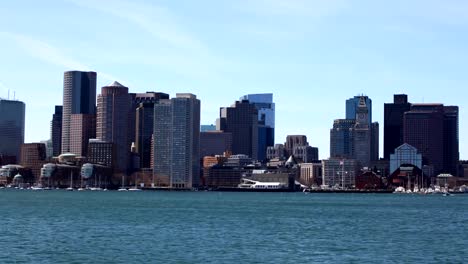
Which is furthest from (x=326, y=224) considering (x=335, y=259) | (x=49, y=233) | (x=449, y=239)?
(x=335, y=259)

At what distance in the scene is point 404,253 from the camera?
234ft

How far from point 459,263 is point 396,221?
52.1 metres

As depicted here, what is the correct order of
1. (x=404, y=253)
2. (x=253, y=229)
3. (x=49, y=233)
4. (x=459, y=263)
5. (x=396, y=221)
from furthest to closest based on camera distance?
(x=396, y=221)
(x=253, y=229)
(x=49, y=233)
(x=404, y=253)
(x=459, y=263)

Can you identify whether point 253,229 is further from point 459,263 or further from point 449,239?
point 459,263

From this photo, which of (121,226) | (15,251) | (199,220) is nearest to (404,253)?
(15,251)

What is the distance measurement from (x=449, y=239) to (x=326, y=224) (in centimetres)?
2415

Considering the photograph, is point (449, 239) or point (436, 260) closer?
point (436, 260)

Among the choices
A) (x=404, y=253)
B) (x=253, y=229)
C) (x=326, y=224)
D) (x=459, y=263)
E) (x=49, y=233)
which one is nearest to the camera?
(x=459, y=263)

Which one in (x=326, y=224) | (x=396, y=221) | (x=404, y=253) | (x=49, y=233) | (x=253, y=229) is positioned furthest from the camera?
(x=396, y=221)

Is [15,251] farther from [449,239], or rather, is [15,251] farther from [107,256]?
[449,239]

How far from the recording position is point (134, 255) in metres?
67.6

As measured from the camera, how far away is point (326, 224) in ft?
356

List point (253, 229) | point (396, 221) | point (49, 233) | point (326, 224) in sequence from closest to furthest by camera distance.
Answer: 1. point (49, 233)
2. point (253, 229)
3. point (326, 224)
4. point (396, 221)

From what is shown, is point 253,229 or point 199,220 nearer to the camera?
point 253,229
